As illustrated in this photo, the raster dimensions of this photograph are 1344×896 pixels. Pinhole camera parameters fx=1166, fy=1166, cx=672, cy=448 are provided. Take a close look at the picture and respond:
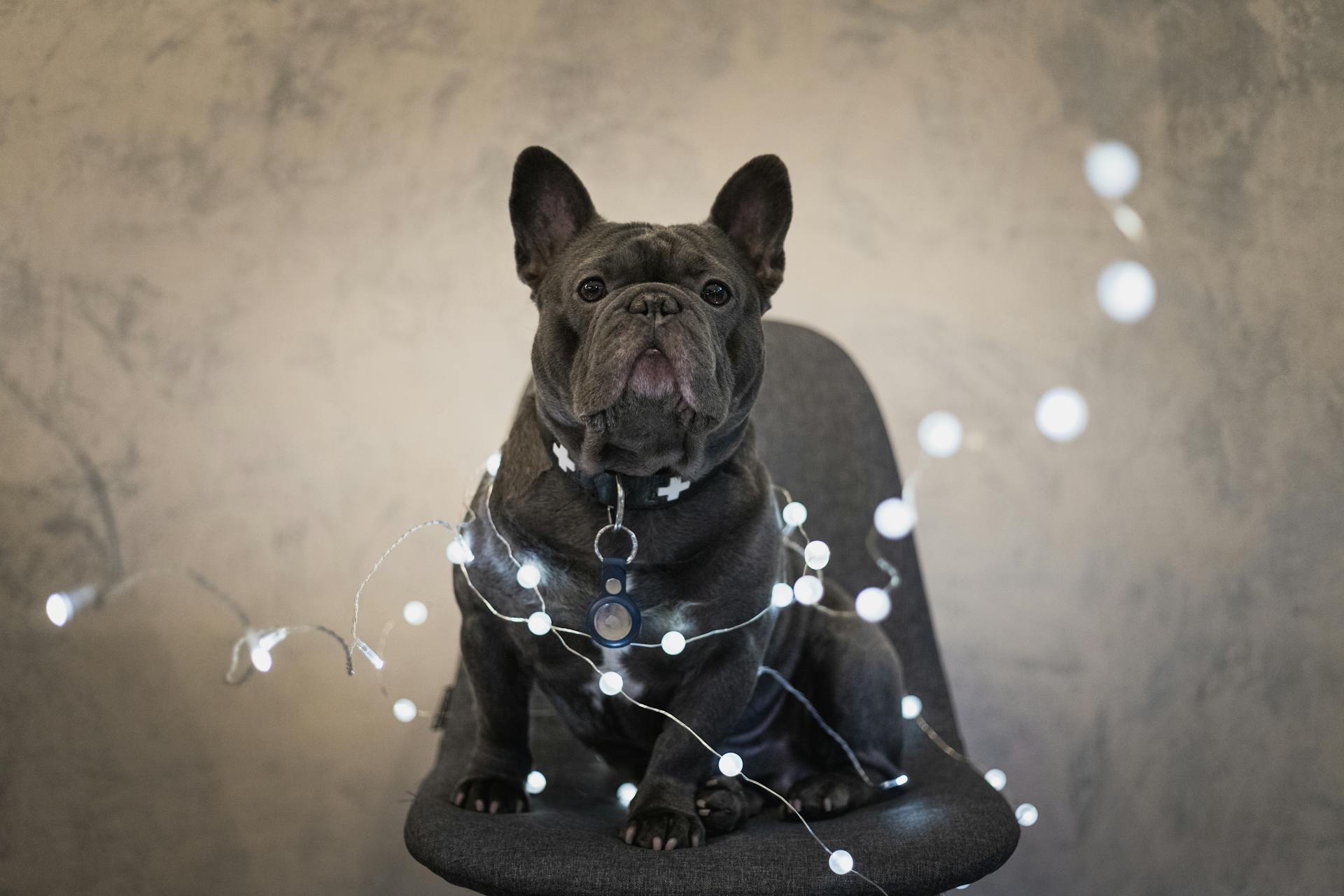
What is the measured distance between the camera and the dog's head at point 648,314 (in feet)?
4.42

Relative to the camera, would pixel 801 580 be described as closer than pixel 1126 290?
Yes

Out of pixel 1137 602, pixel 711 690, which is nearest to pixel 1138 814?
pixel 1137 602

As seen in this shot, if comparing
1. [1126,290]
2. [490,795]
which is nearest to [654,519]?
[490,795]

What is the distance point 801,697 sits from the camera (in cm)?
166

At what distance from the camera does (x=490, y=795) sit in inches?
59.7

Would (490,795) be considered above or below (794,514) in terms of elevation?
below

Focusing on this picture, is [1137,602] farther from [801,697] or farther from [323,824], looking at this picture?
[323,824]

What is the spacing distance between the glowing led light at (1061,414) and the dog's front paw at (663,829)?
1465 millimetres

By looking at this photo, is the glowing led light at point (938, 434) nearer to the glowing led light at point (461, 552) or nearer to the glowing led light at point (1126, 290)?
the glowing led light at point (1126, 290)

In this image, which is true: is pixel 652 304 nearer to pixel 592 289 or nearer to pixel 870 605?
pixel 592 289

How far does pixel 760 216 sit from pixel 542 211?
306 millimetres

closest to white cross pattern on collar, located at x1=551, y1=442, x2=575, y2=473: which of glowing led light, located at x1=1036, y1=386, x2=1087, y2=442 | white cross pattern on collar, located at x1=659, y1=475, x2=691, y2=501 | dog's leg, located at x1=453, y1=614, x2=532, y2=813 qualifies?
white cross pattern on collar, located at x1=659, y1=475, x2=691, y2=501

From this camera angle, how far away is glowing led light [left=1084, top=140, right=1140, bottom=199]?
2.52 m

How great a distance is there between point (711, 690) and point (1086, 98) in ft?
5.57
